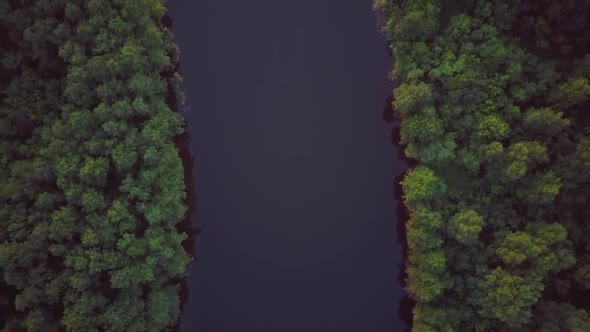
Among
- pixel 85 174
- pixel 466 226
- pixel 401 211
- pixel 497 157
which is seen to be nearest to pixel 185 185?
pixel 85 174

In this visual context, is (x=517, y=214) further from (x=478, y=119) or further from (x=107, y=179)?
(x=107, y=179)

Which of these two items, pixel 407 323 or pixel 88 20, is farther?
pixel 407 323

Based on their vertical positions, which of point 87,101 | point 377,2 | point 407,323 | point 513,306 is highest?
point 377,2

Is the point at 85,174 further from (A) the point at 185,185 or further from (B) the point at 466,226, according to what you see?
(B) the point at 466,226

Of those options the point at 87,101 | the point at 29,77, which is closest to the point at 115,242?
the point at 87,101

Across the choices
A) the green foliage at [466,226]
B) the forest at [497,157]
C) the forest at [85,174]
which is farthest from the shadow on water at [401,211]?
the forest at [85,174]

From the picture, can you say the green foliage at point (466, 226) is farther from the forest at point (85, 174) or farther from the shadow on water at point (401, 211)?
the forest at point (85, 174)
